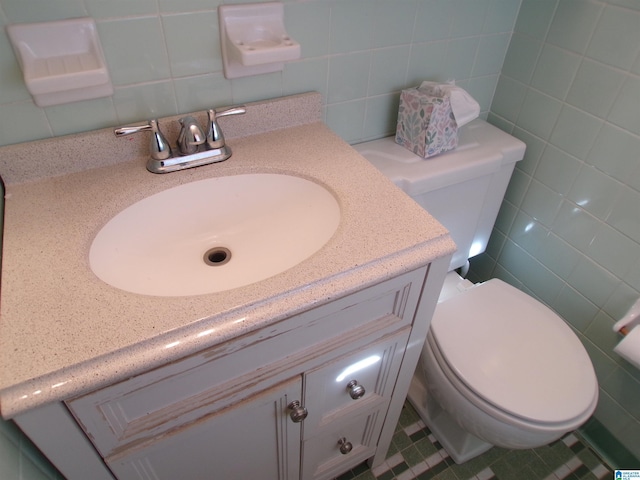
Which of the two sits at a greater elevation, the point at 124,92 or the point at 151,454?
the point at 124,92

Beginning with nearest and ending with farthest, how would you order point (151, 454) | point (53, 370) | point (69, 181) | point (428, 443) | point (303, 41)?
point (53, 370) → point (151, 454) → point (69, 181) → point (303, 41) → point (428, 443)

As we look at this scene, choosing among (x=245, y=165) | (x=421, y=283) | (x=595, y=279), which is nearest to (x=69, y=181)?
(x=245, y=165)

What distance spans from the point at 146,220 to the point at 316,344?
38cm

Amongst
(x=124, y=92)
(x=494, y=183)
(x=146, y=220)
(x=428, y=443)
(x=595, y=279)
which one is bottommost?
(x=428, y=443)

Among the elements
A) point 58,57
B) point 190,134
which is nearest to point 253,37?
point 190,134

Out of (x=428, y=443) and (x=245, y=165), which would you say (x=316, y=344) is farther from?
(x=428, y=443)

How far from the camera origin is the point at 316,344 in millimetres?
700

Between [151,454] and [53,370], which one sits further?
[151,454]

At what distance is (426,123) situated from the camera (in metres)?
0.99

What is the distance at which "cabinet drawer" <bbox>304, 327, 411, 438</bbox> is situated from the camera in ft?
2.52

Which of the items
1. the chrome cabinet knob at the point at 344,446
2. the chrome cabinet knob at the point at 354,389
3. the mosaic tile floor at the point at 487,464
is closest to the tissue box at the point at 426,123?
the chrome cabinet knob at the point at 354,389

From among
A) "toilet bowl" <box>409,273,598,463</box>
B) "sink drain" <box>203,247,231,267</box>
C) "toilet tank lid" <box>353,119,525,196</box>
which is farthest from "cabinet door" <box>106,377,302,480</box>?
"toilet tank lid" <box>353,119,525,196</box>

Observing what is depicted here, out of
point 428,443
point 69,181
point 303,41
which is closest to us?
point 69,181

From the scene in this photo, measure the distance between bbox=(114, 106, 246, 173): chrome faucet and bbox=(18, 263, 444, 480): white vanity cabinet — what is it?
1.30ft
